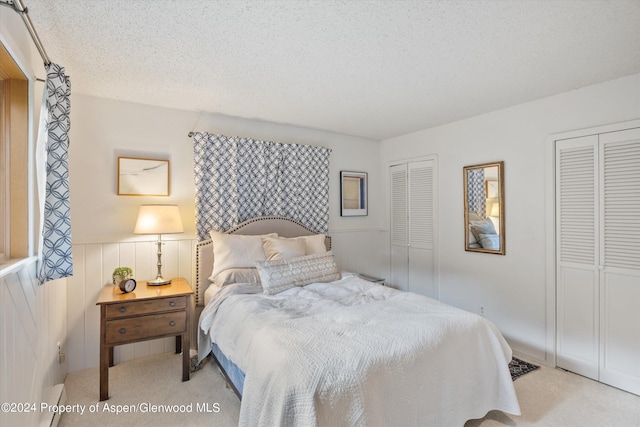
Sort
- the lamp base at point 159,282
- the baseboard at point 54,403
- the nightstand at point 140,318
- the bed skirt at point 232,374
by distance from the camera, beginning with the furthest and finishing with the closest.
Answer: the lamp base at point 159,282 → the nightstand at point 140,318 → the bed skirt at point 232,374 → the baseboard at point 54,403

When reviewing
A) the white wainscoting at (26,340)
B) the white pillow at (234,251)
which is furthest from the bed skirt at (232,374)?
the white wainscoting at (26,340)

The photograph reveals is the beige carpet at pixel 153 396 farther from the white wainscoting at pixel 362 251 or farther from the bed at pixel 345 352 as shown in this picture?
the white wainscoting at pixel 362 251

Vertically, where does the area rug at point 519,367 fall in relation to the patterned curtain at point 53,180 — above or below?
below

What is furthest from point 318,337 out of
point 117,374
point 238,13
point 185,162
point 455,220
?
point 455,220

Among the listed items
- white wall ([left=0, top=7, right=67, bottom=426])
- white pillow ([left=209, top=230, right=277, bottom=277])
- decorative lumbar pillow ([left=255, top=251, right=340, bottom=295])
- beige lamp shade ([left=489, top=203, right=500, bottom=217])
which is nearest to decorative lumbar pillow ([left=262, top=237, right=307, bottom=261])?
white pillow ([left=209, top=230, right=277, bottom=277])

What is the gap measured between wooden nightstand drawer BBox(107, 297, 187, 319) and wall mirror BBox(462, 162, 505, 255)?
302 cm

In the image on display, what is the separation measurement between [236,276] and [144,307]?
2.40 ft

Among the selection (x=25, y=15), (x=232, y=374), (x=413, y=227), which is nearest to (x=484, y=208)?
(x=413, y=227)

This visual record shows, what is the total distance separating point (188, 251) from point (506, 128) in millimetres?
3465

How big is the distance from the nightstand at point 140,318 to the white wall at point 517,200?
2.91 metres

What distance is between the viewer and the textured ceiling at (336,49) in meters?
1.69

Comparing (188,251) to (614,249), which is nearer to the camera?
(614,249)

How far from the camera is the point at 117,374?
8.93 feet

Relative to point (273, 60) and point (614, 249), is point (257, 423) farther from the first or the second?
point (614, 249)
